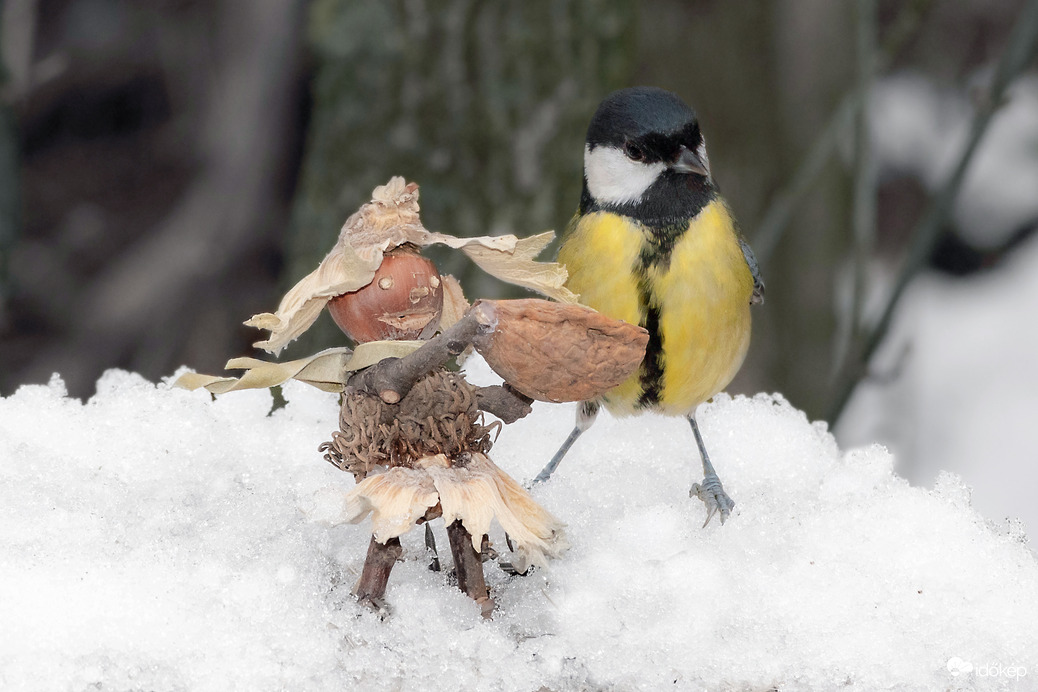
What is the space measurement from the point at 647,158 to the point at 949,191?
731mm

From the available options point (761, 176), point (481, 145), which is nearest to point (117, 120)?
point (481, 145)

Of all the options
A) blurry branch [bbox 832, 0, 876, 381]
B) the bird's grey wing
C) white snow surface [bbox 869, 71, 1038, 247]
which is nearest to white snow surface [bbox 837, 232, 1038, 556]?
white snow surface [bbox 869, 71, 1038, 247]

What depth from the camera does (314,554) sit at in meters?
0.92

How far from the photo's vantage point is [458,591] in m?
0.87

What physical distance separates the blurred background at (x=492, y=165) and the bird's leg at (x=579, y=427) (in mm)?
830

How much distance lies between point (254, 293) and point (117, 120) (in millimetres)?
724

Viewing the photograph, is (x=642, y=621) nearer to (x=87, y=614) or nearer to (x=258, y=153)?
(x=87, y=614)

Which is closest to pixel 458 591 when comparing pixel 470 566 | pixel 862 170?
pixel 470 566

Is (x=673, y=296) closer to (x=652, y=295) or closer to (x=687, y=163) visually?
(x=652, y=295)

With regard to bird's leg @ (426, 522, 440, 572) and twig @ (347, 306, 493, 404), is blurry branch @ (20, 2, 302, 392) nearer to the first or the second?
bird's leg @ (426, 522, 440, 572)

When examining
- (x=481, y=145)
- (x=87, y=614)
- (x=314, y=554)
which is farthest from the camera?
(x=481, y=145)

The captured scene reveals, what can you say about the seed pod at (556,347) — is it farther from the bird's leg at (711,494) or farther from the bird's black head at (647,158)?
the bird's black head at (647,158)

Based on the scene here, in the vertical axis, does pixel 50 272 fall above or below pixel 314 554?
below

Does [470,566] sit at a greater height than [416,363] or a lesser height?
lesser
